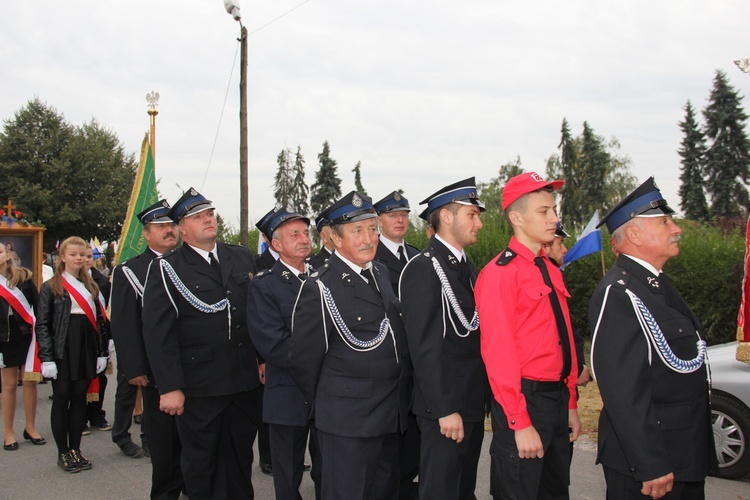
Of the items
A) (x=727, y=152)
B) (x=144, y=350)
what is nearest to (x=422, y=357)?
(x=144, y=350)

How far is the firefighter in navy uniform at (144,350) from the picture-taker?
4.78 meters

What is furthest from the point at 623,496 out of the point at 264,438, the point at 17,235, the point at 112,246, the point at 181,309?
the point at 112,246

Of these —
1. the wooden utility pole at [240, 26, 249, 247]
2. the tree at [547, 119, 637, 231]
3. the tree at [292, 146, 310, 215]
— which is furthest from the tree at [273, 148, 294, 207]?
the wooden utility pole at [240, 26, 249, 247]

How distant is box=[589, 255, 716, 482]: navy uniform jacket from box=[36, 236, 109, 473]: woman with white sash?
482cm

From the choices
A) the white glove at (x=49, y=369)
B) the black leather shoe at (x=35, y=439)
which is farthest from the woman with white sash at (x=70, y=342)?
the black leather shoe at (x=35, y=439)

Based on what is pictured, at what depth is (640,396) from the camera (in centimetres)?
284

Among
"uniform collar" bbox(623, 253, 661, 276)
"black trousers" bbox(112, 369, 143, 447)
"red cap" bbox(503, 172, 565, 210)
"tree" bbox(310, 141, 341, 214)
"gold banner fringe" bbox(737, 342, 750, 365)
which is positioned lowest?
"black trousers" bbox(112, 369, 143, 447)

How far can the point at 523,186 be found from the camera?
3.36m

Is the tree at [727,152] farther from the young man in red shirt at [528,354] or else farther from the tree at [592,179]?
the young man in red shirt at [528,354]

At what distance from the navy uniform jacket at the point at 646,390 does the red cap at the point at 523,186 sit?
606mm

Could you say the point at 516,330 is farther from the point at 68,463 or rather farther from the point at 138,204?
the point at 138,204

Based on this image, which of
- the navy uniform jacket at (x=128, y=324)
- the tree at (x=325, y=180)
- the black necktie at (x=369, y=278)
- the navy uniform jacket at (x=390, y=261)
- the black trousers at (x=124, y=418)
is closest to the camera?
the black necktie at (x=369, y=278)

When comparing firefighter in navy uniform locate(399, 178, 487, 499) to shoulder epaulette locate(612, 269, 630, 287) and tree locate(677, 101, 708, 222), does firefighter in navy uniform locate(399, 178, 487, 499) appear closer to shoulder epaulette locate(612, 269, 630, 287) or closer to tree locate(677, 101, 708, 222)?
shoulder epaulette locate(612, 269, 630, 287)

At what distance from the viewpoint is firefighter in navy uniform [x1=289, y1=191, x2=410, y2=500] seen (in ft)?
11.5
